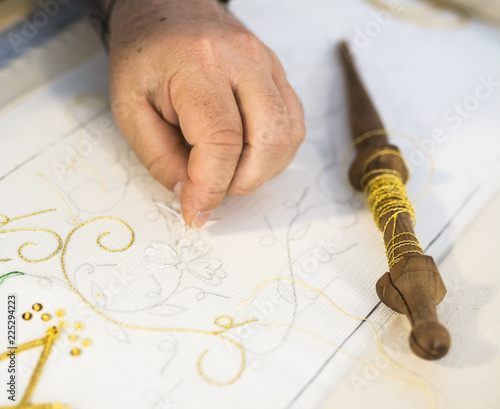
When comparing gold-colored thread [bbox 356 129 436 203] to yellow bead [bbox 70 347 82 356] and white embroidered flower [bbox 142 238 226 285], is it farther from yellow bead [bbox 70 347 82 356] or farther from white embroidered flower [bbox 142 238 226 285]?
yellow bead [bbox 70 347 82 356]

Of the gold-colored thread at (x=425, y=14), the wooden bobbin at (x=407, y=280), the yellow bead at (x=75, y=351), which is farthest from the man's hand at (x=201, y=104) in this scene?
the gold-colored thread at (x=425, y=14)

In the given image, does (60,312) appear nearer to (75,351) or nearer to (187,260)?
(75,351)

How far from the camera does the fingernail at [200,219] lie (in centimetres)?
71

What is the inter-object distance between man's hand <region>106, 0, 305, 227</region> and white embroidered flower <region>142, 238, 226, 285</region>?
4 cm

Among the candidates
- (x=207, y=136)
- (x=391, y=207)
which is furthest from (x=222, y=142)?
(x=391, y=207)

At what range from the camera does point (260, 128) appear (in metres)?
0.69

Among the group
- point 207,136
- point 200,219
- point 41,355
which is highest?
point 207,136

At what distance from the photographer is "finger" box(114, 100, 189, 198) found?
731 millimetres

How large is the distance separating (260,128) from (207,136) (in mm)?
81

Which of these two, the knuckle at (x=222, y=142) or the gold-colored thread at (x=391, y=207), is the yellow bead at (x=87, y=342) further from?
the gold-colored thread at (x=391, y=207)

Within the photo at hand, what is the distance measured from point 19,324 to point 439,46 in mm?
1010

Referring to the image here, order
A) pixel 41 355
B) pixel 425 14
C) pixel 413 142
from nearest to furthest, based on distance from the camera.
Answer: pixel 41 355 < pixel 413 142 < pixel 425 14

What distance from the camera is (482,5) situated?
1.12 m

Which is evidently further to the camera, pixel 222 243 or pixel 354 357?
pixel 222 243
